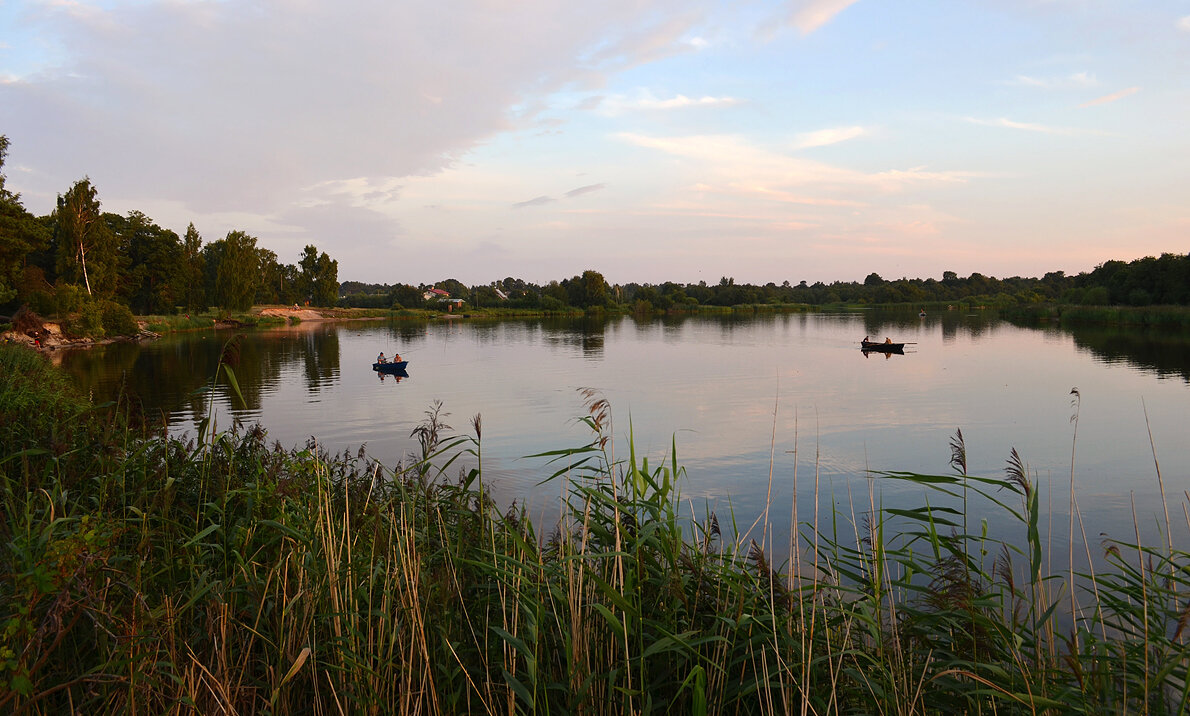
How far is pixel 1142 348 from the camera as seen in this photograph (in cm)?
3925

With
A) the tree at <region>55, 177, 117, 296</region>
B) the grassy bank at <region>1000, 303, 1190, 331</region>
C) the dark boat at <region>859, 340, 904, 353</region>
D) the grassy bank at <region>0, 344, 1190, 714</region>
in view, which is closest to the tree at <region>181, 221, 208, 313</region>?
the tree at <region>55, 177, 117, 296</region>

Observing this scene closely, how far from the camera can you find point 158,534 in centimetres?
457

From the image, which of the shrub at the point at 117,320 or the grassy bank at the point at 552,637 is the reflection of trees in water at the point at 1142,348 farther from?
the shrub at the point at 117,320

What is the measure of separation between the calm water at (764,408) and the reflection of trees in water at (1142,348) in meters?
0.24

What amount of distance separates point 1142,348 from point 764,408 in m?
33.1

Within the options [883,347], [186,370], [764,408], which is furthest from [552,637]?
[883,347]

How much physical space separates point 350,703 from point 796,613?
95.5 inches

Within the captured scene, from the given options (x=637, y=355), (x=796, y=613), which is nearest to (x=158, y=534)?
(x=796, y=613)

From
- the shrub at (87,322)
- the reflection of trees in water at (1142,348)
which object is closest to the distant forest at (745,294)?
the reflection of trees in water at (1142,348)

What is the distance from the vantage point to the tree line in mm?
41000

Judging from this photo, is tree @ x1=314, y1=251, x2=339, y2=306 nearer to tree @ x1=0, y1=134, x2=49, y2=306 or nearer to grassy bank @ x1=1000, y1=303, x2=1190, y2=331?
tree @ x1=0, y1=134, x2=49, y2=306

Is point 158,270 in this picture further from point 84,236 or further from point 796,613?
point 796,613

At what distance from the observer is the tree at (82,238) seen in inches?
1975

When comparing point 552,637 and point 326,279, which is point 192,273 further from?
point 552,637
